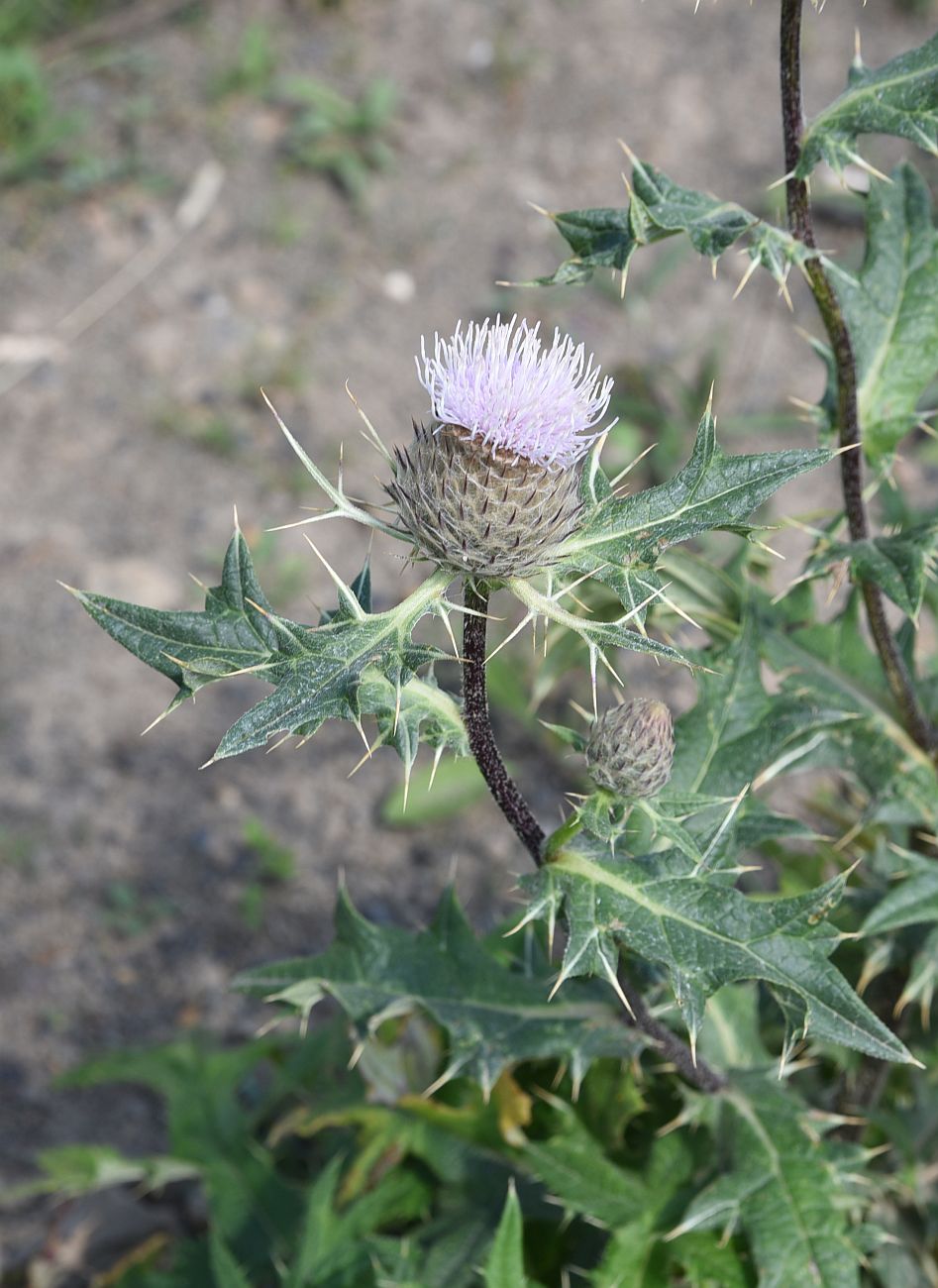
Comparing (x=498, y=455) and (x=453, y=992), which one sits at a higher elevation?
(x=498, y=455)

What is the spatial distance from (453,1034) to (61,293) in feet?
15.1

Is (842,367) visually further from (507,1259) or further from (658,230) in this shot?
(507,1259)

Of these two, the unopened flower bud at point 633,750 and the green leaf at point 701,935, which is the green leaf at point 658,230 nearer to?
the unopened flower bud at point 633,750

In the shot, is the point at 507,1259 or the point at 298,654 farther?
the point at 507,1259

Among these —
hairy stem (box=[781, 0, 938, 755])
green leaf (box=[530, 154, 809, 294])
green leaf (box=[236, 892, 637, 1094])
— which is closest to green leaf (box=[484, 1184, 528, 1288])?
green leaf (box=[236, 892, 637, 1094])

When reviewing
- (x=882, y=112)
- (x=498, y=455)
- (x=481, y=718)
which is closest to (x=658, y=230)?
(x=882, y=112)

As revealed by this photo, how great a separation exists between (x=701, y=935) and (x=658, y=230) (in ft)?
3.82

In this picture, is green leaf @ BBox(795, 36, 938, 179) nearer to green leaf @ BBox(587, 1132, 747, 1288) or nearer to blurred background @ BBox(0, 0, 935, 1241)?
blurred background @ BBox(0, 0, 935, 1241)

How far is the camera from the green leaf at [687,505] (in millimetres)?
1860

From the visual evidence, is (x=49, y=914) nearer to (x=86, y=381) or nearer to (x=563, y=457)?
(x=86, y=381)

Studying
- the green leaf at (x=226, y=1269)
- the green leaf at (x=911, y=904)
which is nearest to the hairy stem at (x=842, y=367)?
the green leaf at (x=911, y=904)

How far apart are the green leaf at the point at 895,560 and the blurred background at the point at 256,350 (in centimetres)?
156

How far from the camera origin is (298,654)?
1859 millimetres

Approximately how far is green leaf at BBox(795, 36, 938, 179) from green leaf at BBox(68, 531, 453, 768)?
1.00 metres
